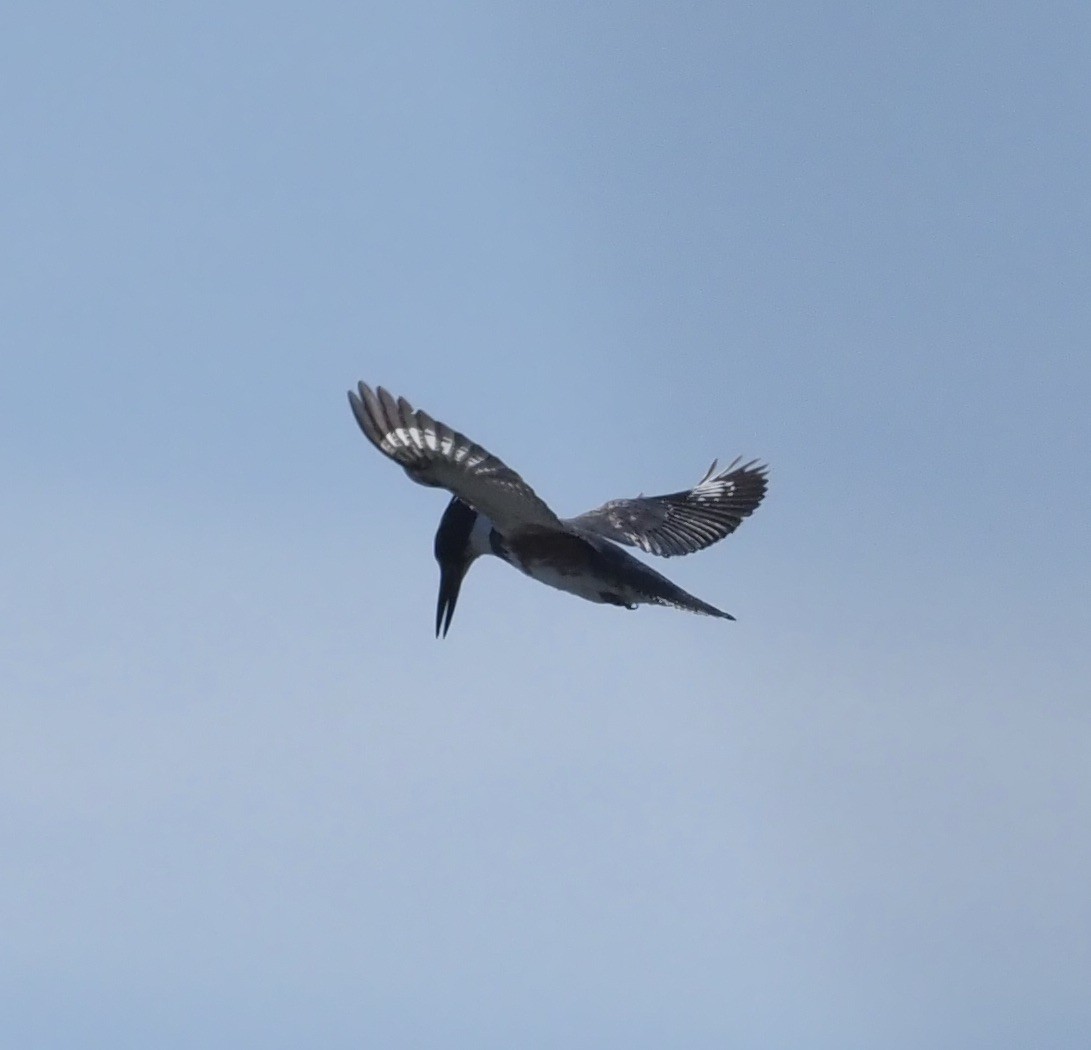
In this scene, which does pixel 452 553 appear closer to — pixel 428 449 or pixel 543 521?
pixel 543 521

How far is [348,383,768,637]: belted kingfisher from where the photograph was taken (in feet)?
51.7

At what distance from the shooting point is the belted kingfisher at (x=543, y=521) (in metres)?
15.8

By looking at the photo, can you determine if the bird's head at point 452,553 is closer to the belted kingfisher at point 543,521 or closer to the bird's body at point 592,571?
the belted kingfisher at point 543,521

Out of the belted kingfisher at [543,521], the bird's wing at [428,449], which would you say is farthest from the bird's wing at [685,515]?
the bird's wing at [428,449]

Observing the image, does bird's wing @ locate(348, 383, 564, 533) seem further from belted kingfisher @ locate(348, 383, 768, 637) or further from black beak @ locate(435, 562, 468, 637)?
black beak @ locate(435, 562, 468, 637)

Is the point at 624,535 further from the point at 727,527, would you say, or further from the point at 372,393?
the point at 372,393

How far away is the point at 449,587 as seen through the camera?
20172mm

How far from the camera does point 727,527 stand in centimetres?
2064

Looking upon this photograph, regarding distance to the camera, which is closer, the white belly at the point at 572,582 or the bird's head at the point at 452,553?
the white belly at the point at 572,582

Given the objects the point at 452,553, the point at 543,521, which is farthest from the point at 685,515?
the point at 543,521

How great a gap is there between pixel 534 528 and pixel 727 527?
358 centimetres

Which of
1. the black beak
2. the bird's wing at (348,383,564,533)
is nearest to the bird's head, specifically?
the black beak

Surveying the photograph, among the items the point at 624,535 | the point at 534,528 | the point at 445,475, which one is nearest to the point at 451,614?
the point at 624,535

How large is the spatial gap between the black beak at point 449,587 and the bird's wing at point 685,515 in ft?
3.62
